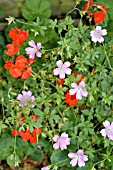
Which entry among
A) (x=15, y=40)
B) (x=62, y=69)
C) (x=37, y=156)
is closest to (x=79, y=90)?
(x=62, y=69)

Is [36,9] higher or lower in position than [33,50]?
higher

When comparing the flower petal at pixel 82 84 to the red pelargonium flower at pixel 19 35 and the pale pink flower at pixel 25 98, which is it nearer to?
the pale pink flower at pixel 25 98

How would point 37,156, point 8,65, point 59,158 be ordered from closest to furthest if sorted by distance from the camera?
point 8,65, point 59,158, point 37,156

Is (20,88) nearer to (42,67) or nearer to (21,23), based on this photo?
(42,67)

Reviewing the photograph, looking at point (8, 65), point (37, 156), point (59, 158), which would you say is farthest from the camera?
point (37, 156)

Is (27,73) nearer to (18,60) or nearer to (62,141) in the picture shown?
(18,60)

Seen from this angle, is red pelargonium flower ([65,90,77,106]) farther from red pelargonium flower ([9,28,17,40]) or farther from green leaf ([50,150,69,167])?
red pelargonium flower ([9,28,17,40])

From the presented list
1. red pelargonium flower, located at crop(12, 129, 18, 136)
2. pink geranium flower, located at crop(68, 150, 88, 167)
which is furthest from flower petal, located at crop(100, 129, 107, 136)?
red pelargonium flower, located at crop(12, 129, 18, 136)
